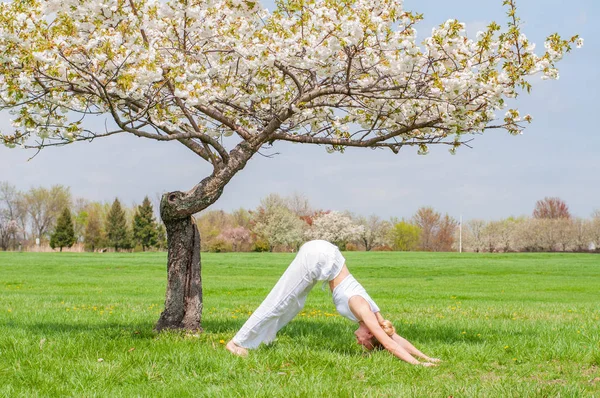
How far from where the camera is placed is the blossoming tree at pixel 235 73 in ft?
22.5

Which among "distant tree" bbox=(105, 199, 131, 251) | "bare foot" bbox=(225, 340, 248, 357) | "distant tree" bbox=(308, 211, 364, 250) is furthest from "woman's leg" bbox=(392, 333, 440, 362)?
"distant tree" bbox=(105, 199, 131, 251)

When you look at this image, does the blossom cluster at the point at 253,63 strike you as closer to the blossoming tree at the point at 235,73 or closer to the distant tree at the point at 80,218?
the blossoming tree at the point at 235,73

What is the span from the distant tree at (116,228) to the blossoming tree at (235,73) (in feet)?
237

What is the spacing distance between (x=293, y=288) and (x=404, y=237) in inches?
2990

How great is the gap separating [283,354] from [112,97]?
159 inches

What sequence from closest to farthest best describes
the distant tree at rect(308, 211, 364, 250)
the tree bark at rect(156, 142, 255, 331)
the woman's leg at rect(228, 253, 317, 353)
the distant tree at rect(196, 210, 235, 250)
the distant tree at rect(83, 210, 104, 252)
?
the woman's leg at rect(228, 253, 317, 353)
the tree bark at rect(156, 142, 255, 331)
the distant tree at rect(196, 210, 235, 250)
the distant tree at rect(308, 211, 364, 250)
the distant tree at rect(83, 210, 104, 252)

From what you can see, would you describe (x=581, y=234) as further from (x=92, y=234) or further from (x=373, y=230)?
(x=92, y=234)

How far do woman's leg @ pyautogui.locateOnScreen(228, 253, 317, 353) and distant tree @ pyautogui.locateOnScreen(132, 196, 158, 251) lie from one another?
247 ft

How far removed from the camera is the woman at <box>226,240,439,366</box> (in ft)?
20.3

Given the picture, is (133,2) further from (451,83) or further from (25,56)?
(451,83)

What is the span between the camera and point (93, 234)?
7944 centimetres

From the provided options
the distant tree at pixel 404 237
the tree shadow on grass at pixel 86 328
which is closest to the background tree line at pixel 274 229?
the distant tree at pixel 404 237

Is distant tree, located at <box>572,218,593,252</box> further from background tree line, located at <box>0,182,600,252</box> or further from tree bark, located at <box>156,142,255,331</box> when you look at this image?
tree bark, located at <box>156,142,255,331</box>

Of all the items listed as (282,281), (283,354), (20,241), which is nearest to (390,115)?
(282,281)
